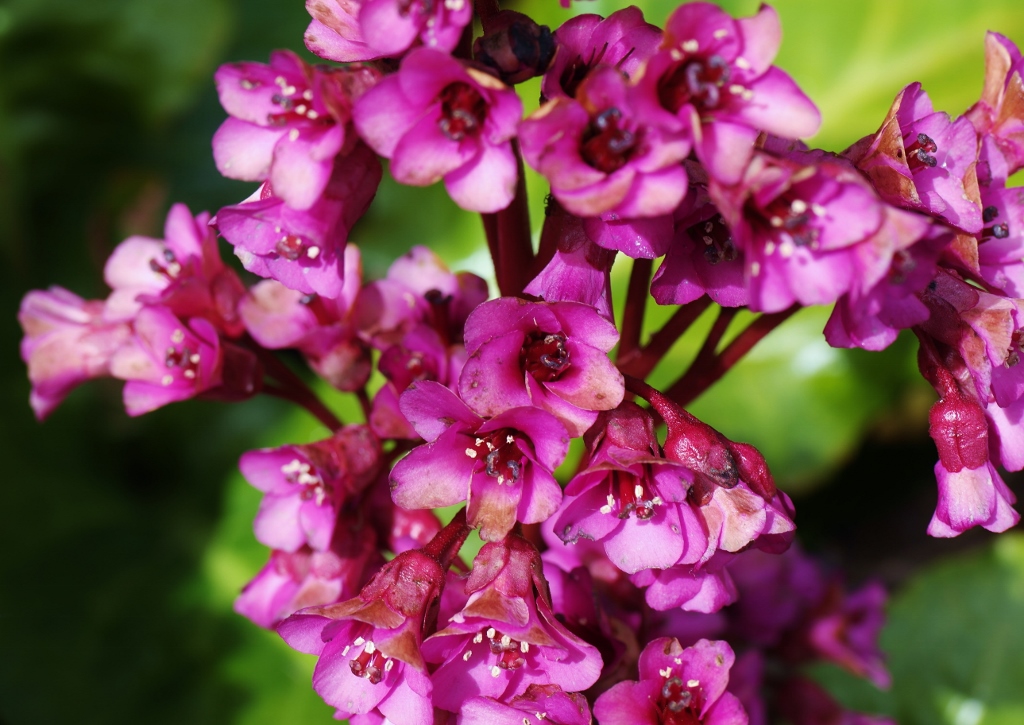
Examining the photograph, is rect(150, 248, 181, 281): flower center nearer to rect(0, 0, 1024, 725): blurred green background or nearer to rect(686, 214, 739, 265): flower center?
rect(686, 214, 739, 265): flower center

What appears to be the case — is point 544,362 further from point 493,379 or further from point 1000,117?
point 1000,117

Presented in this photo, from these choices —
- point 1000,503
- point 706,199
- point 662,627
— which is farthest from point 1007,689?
point 706,199

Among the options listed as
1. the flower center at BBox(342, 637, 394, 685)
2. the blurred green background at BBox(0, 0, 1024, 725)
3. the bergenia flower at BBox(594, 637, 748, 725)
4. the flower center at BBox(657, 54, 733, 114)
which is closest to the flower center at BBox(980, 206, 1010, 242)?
the flower center at BBox(657, 54, 733, 114)

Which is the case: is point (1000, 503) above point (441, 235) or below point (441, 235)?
above

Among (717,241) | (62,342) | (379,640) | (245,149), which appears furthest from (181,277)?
(717,241)

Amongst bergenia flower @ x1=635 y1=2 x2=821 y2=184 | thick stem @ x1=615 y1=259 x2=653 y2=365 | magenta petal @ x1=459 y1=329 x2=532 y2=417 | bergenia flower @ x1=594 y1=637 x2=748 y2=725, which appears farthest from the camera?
thick stem @ x1=615 y1=259 x2=653 y2=365

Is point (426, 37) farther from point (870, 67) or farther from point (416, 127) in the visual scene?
point (870, 67)
